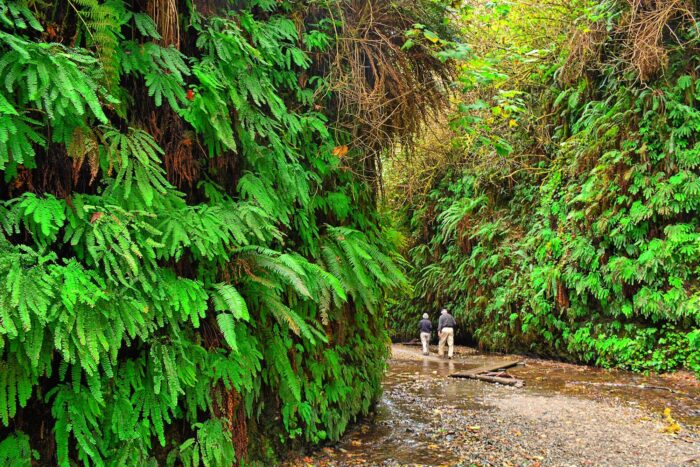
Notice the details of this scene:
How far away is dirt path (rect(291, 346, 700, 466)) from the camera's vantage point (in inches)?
224

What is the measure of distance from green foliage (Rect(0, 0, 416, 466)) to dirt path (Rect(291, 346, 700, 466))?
1.74 metres

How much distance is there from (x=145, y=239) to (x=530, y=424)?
241 inches

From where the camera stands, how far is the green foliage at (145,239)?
110 inches

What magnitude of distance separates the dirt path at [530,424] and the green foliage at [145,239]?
1745 millimetres

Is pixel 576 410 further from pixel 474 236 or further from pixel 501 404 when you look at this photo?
pixel 474 236

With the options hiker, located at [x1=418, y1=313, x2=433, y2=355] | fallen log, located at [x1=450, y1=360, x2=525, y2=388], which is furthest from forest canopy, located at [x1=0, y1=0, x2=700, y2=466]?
hiker, located at [x1=418, y1=313, x2=433, y2=355]

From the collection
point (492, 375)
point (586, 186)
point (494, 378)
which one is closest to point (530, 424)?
point (494, 378)

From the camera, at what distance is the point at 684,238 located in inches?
399

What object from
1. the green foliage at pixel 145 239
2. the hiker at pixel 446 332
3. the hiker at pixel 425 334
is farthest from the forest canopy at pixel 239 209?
the hiker at pixel 425 334

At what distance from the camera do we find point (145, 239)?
3197 mm

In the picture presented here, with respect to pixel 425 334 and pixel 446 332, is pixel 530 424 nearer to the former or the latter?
pixel 446 332

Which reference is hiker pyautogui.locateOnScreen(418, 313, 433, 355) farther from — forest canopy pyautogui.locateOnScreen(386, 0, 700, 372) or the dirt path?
the dirt path

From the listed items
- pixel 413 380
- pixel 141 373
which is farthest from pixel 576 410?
pixel 141 373

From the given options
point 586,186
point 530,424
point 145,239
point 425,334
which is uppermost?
point 586,186
